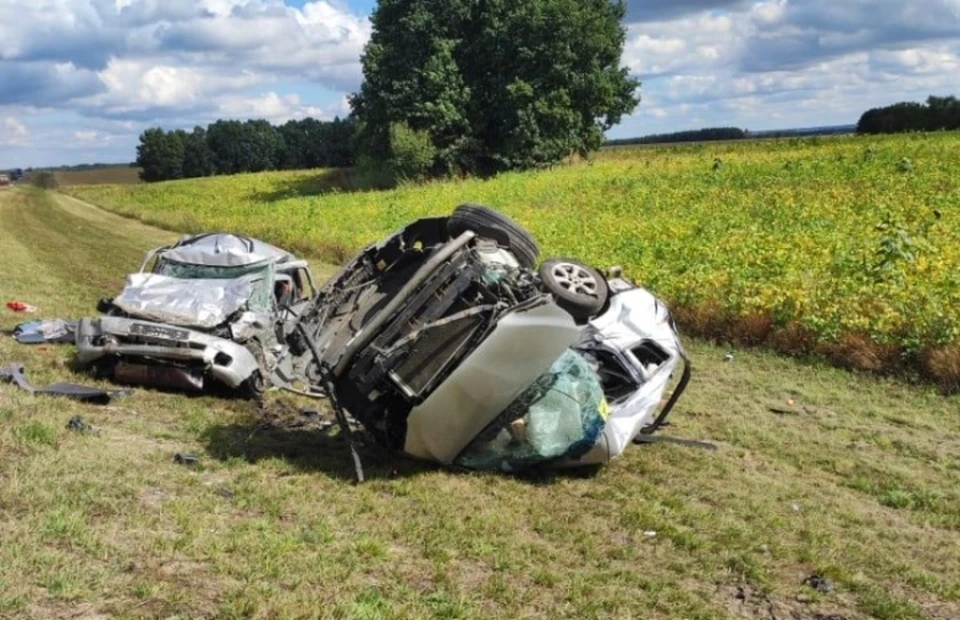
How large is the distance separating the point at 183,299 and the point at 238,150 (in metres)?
84.9

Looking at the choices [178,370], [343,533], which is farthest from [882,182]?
[343,533]

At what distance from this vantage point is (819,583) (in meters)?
4.80

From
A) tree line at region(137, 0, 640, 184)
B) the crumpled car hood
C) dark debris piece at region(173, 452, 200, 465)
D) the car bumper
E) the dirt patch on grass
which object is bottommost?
the dirt patch on grass

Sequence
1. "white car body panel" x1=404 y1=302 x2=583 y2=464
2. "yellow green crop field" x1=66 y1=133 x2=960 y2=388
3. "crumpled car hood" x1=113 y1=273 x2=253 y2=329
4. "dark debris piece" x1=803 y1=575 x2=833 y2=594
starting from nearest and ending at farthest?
"dark debris piece" x1=803 y1=575 x2=833 y2=594 → "white car body panel" x1=404 y1=302 x2=583 y2=464 → "crumpled car hood" x1=113 y1=273 x2=253 y2=329 → "yellow green crop field" x1=66 y1=133 x2=960 y2=388

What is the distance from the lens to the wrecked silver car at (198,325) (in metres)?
8.60

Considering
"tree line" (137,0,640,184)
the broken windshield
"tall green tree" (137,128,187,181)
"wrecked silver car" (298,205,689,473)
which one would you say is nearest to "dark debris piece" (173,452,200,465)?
"wrecked silver car" (298,205,689,473)

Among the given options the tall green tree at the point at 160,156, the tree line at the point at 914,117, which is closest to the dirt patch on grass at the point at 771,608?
the tree line at the point at 914,117

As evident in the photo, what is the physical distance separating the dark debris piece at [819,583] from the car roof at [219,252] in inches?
283

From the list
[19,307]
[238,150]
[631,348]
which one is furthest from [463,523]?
[238,150]

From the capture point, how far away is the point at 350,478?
6.35 meters

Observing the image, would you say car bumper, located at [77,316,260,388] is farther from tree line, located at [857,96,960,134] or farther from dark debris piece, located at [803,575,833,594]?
tree line, located at [857,96,960,134]

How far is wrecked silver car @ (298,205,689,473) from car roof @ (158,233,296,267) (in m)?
3.46

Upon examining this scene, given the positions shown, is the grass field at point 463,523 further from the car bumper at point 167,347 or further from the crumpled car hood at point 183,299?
the crumpled car hood at point 183,299

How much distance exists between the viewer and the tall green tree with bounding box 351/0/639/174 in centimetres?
4297
